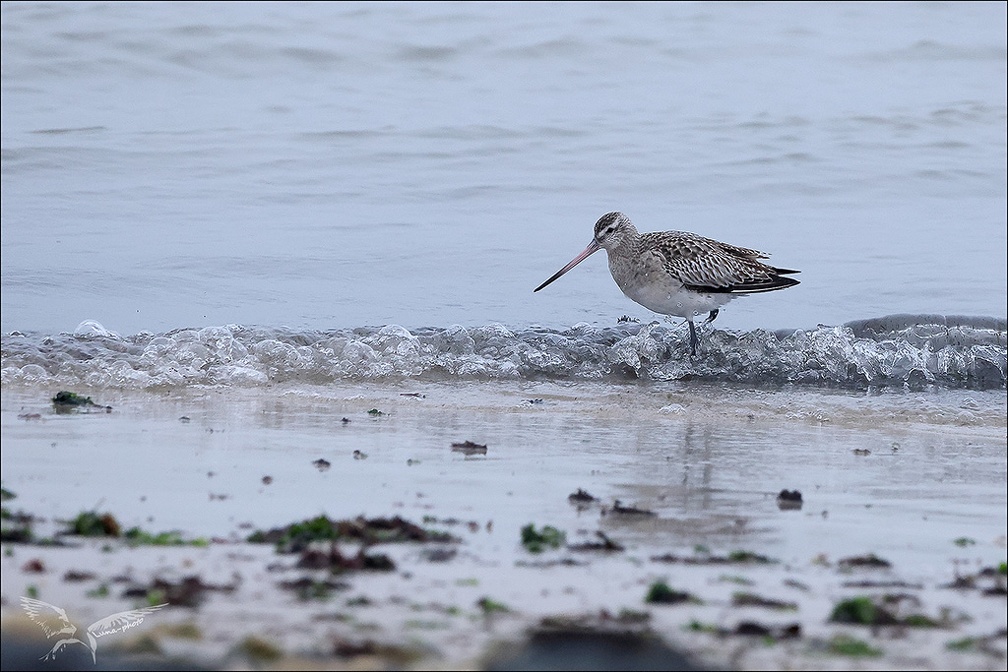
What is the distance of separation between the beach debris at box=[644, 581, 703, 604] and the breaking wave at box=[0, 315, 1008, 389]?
3925 millimetres

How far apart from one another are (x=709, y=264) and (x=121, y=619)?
590 cm

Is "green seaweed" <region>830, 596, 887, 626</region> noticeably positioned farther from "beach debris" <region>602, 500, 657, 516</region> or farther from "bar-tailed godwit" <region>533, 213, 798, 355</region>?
"bar-tailed godwit" <region>533, 213, 798, 355</region>

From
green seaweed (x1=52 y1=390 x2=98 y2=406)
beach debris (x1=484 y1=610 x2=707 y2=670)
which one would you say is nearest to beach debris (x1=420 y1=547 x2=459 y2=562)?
beach debris (x1=484 y1=610 x2=707 y2=670)

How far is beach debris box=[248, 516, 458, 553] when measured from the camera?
3.58 metres

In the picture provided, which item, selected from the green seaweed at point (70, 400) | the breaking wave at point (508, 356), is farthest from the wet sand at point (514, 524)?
the breaking wave at point (508, 356)

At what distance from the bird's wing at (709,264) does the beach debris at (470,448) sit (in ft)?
10.9

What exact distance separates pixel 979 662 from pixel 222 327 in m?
5.35

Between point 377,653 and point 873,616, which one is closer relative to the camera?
point 377,653

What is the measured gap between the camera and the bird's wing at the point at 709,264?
8344mm

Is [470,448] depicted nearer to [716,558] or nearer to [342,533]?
[342,533]

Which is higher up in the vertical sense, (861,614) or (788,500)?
(788,500)

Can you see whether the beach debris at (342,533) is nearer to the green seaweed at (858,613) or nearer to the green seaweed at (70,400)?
the green seaweed at (858,613)

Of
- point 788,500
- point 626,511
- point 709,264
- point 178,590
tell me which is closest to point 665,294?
point 709,264

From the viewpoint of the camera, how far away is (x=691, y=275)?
8.37 m
